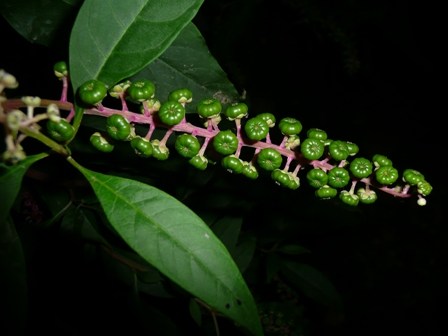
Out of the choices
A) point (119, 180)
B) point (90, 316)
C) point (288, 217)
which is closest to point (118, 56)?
point (119, 180)

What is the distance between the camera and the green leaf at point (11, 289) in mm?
1468

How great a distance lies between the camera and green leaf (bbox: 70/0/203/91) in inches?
57.6

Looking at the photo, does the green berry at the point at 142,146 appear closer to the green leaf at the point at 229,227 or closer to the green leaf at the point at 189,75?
the green leaf at the point at 189,75

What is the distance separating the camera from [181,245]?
1.31 m

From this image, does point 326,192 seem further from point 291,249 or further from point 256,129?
point 291,249

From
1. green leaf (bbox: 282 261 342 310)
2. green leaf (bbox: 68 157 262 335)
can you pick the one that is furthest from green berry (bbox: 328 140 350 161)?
green leaf (bbox: 282 261 342 310)

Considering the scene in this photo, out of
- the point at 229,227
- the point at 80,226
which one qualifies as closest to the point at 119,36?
the point at 80,226

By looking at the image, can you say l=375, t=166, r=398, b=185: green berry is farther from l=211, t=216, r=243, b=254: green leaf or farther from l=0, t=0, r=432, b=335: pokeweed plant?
l=211, t=216, r=243, b=254: green leaf

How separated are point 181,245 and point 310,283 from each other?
10.5 feet

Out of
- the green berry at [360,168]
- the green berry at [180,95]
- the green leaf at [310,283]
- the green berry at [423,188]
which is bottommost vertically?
the green leaf at [310,283]

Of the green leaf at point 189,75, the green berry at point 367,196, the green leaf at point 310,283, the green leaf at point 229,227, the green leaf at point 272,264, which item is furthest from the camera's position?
the green leaf at point 310,283

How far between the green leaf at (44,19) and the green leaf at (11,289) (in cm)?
94

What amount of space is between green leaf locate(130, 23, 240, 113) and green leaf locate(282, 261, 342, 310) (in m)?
2.62

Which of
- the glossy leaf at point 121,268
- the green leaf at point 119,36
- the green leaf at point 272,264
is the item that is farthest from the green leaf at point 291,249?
the green leaf at point 119,36
